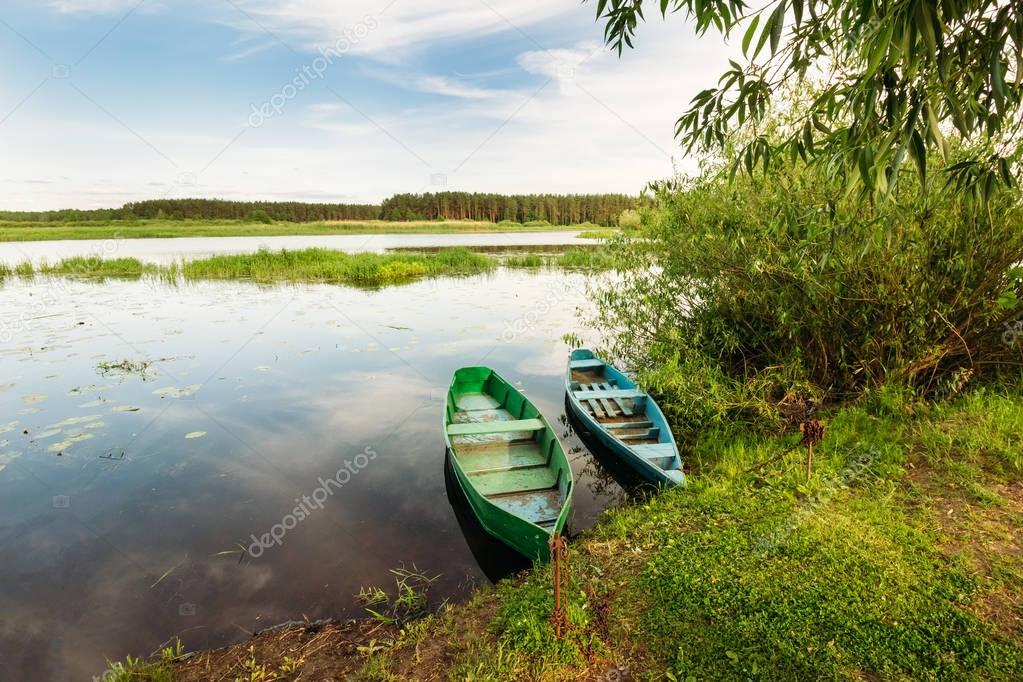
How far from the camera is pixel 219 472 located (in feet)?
25.6

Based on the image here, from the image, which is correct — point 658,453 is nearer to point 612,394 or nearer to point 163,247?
point 612,394

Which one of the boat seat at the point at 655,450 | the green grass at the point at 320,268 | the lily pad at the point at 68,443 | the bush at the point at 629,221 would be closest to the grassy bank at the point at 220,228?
the green grass at the point at 320,268

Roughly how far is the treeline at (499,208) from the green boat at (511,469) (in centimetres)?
7501

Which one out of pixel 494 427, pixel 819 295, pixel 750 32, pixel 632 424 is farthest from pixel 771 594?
pixel 819 295

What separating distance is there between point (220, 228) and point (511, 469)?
3060 inches

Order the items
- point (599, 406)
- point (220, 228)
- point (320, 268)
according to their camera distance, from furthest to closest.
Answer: point (220, 228), point (320, 268), point (599, 406)

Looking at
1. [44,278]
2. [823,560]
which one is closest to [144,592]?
[823,560]

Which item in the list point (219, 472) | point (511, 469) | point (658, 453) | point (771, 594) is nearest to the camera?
point (771, 594)

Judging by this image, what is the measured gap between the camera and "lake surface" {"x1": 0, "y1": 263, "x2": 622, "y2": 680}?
5160mm

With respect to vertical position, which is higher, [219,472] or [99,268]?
[99,268]

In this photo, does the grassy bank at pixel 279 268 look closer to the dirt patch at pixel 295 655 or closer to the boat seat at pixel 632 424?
the boat seat at pixel 632 424

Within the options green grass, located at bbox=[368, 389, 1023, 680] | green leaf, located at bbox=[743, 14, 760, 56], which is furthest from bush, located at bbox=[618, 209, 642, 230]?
green leaf, located at bbox=[743, 14, 760, 56]

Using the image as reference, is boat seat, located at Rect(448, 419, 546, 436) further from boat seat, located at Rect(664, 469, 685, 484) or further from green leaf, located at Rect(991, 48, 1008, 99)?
green leaf, located at Rect(991, 48, 1008, 99)

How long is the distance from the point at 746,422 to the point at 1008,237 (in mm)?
3577
